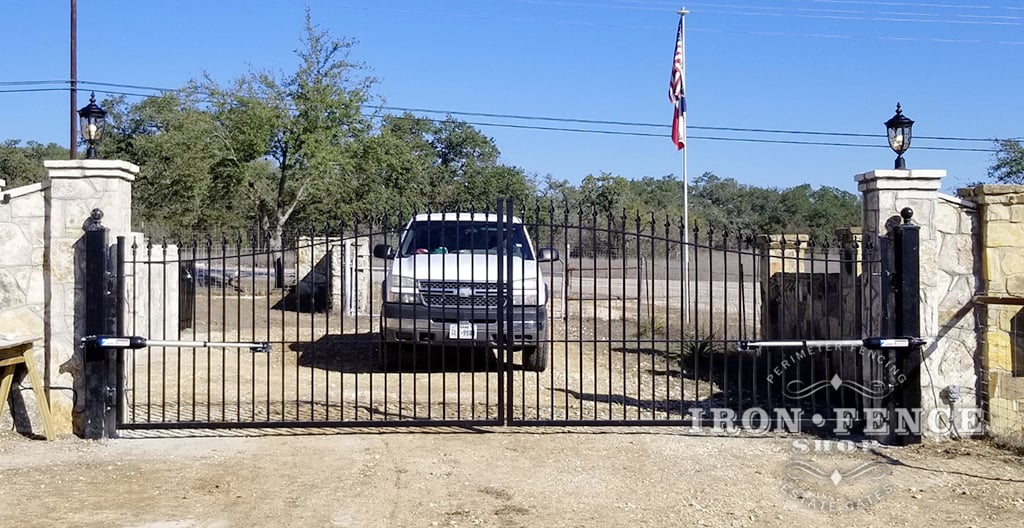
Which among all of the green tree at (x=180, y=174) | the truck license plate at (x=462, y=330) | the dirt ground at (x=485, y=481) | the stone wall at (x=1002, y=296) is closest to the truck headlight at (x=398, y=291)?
the truck license plate at (x=462, y=330)

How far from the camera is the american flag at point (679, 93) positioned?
16.9 m

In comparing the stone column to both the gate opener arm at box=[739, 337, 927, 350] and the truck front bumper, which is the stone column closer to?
the truck front bumper

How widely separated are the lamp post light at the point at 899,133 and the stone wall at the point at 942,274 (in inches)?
6.8

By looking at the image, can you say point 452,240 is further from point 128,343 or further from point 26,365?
point 26,365

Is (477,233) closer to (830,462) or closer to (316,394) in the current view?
(316,394)

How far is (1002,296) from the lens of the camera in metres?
7.11

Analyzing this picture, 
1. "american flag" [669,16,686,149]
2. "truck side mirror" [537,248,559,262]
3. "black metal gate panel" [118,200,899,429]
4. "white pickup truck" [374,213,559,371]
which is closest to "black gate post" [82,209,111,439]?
"black metal gate panel" [118,200,899,429]

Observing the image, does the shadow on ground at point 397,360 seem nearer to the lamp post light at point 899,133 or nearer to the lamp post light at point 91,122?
the lamp post light at point 91,122

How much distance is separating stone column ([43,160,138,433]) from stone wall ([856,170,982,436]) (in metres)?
5.83

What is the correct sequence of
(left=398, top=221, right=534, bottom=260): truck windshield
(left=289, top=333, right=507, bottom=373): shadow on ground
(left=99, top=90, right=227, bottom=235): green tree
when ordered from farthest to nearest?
(left=99, top=90, right=227, bottom=235): green tree < (left=289, top=333, right=507, bottom=373): shadow on ground < (left=398, top=221, right=534, bottom=260): truck windshield

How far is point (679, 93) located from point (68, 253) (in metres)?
12.4

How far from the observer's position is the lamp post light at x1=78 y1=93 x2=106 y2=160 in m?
7.65

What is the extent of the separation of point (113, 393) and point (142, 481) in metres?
1.29

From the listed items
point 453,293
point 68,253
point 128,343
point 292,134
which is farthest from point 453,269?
point 292,134
